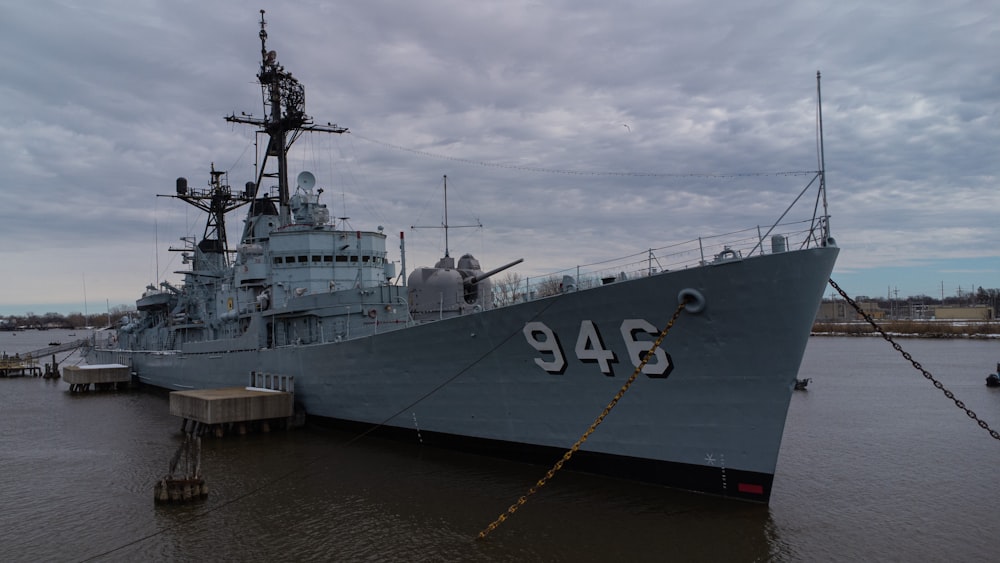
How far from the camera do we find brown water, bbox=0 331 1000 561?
8.56 metres

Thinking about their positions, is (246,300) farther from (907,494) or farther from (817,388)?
(817,388)

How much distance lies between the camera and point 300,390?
16.8 metres

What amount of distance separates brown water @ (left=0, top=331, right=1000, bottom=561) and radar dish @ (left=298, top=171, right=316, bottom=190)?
7.55 meters

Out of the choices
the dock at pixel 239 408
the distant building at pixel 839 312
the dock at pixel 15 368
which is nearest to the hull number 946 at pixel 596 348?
the dock at pixel 239 408

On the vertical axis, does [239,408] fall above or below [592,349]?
below

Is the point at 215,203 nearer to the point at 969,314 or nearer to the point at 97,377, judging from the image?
the point at 97,377

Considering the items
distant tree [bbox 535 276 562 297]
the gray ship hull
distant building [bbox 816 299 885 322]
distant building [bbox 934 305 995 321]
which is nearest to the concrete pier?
the gray ship hull

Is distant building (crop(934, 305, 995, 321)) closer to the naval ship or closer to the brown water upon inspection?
the brown water

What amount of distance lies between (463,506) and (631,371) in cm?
344

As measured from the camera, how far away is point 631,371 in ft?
32.2

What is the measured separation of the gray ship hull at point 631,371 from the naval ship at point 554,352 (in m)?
0.02

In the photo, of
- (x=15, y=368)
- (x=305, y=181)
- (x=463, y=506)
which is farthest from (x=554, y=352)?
(x=15, y=368)

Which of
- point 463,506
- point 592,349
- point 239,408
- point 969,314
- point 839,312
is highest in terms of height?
point 592,349

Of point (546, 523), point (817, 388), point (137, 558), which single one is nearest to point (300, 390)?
point (137, 558)
